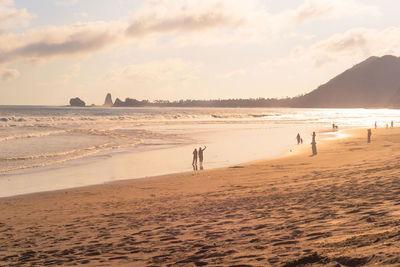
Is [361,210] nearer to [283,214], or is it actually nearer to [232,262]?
[283,214]

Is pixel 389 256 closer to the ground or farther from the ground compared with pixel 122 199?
farther from the ground

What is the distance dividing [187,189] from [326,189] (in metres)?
5.31

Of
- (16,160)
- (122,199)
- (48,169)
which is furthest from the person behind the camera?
(16,160)

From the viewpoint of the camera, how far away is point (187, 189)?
A: 1447cm

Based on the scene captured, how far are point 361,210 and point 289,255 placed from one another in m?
3.08

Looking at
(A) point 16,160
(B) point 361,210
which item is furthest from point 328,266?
(A) point 16,160

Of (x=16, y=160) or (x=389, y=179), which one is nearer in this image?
(x=389, y=179)

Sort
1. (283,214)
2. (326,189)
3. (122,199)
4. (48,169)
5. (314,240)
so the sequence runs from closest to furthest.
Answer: (314,240) → (283,214) → (326,189) → (122,199) → (48,169)

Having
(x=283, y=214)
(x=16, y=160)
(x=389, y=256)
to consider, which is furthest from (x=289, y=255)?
(x=16, y=160)

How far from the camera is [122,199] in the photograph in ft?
43.3

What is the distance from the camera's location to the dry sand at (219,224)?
592 cm

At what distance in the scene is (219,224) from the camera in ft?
27.9

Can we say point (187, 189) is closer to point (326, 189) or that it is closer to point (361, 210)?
point (326, 189)

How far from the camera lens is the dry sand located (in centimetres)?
592
